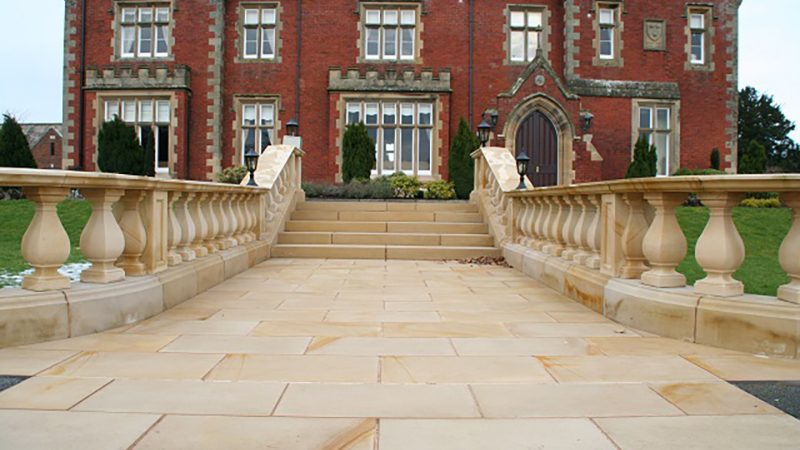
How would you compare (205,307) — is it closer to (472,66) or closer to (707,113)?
(472,66)

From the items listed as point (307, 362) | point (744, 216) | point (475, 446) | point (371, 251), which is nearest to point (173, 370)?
point (307, 362)

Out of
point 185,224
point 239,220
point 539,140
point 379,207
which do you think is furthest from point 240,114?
point 185,224

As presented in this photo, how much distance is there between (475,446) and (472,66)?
20255 millimetres

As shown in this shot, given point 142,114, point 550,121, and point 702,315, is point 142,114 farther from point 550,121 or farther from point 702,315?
point 702,315

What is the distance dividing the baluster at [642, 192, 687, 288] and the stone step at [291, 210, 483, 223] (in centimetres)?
675

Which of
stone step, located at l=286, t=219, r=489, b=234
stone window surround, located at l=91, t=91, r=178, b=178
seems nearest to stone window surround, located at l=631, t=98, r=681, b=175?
stone step, located at l=286, t=219, r=489, b=234

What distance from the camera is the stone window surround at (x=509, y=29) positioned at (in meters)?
21.5

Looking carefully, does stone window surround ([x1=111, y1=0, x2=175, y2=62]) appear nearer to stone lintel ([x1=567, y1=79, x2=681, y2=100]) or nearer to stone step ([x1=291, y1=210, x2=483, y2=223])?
stone step ([x1=291, y1=210, x2=483, y2=223])

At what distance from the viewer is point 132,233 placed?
5.05 metres

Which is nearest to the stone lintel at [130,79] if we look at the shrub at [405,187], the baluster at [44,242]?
the shrub at [405,187]

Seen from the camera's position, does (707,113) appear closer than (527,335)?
No

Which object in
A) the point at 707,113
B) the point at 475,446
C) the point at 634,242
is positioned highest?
the point at 707,113

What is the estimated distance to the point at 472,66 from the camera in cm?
2133

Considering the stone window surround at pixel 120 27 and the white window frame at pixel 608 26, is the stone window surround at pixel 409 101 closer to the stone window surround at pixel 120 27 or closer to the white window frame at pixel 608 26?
the white window frame at pixel 608 26
